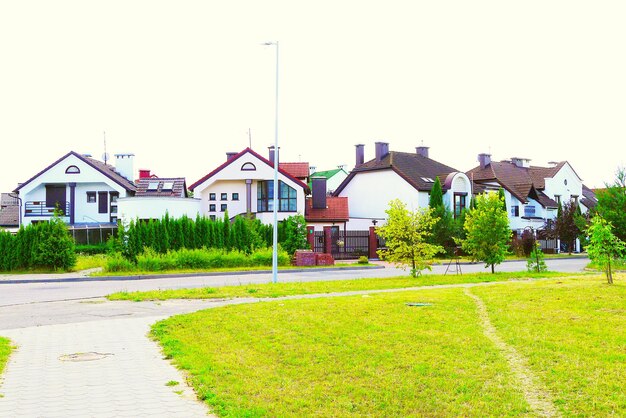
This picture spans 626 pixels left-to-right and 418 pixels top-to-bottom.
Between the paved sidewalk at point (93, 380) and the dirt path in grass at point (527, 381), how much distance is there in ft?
10.9

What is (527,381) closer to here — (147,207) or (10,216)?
(147,207)

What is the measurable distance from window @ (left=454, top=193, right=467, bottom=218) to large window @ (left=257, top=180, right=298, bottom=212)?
12.8 meters

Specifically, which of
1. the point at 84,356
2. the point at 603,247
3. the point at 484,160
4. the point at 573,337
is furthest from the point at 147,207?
the point at 573,337

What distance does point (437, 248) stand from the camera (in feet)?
77.3

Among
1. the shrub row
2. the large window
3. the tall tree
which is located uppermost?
the large window

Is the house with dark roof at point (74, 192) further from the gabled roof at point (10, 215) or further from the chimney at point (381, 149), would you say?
the chimney at point (381, 149)

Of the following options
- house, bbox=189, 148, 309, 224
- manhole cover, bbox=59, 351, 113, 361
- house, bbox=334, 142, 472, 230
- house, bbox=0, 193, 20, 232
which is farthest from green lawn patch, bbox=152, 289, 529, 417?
house, bbox=0, 193, 20, 232

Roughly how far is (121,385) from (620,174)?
2329 centimetres

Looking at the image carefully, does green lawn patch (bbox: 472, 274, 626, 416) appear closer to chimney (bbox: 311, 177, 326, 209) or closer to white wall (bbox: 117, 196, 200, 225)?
white wall (bbox: 117, 196, 200, 225)

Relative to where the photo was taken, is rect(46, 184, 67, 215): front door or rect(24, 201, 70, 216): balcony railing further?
rect(46, 184, 67, 215): front door

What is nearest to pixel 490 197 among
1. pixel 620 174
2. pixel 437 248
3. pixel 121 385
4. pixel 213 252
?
pixel 437 248

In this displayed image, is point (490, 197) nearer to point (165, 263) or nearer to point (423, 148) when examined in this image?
point (165, 263)

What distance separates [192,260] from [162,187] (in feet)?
74.3

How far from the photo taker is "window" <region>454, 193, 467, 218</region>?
5075 centimetres
